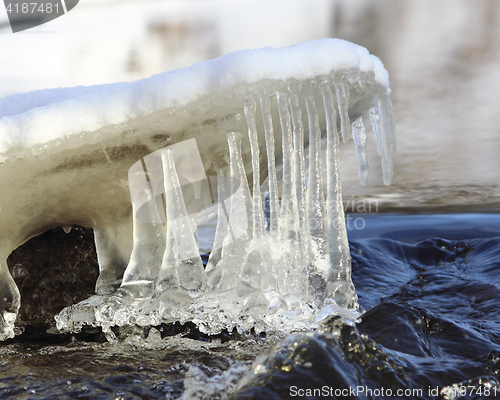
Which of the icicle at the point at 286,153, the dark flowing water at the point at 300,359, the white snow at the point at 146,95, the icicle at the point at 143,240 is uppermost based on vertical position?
the white snow at the point at 146,95

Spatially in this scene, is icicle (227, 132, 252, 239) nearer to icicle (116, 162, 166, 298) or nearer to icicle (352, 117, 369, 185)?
icicle (116, 162, 166, 298)

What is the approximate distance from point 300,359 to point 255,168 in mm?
419

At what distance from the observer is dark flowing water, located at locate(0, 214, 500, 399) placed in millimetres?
608

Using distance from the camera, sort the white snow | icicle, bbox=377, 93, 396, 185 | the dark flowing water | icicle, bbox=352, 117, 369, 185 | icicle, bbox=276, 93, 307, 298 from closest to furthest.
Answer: the dark flowing water → the white snow → icicle, bbox=276, 93, 307, 298 → icicle, bbox=377, 93, 396, 185 → icicle, bbox=352, 117, 369, 185

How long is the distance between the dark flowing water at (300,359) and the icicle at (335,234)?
0.07 m

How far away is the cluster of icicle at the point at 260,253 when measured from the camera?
0.90 metres

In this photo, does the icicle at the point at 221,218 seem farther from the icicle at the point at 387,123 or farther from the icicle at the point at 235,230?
the icicle at the point at 387,123

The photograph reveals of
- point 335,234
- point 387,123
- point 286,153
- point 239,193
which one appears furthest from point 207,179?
point 387,123

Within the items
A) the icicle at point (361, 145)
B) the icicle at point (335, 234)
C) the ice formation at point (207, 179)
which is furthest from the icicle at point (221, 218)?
the icicle at point (361, 145)

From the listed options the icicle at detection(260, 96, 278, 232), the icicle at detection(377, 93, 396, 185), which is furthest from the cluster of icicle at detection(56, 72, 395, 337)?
the icicle at detection(377, 93, 396, 185)

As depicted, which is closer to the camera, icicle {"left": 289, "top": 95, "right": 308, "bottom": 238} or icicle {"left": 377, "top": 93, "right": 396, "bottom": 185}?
icicle {"left": 289, "top": 95, "right": 308, "bottom": 238}

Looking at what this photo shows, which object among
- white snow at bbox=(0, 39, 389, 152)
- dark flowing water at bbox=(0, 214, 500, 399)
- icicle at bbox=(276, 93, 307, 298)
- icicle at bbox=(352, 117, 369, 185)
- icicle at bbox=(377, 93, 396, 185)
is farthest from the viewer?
icicle at bbox=(352, 117, 369, 185)

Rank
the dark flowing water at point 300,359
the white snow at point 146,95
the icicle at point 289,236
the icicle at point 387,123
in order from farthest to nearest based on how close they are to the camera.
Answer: the icicle at point 387,123, the icicle at point 289,236, the white snow at point 146,95, the dark flowing water at point 300,359

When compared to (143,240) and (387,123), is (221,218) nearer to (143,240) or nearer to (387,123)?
(143,240)
